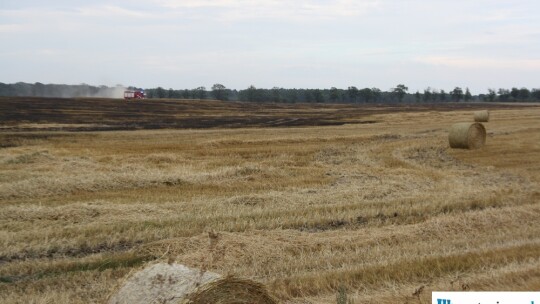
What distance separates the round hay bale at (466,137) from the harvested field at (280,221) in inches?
66.6

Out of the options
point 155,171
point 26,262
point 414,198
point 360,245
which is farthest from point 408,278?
point 155,171

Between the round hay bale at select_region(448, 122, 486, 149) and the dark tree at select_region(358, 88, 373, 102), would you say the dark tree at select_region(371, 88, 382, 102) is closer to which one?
the dark tree at select_region(358, 88, 373, 102)

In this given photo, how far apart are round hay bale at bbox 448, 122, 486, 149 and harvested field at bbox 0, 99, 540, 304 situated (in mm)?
1691

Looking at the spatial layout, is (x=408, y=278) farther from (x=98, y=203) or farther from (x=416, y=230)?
(x=98, y=203)

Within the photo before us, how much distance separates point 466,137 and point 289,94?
13805cm

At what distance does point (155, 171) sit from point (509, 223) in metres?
10.9

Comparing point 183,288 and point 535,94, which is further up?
point 183,288

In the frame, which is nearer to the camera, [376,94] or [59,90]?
[59,90]

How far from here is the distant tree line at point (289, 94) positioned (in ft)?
492

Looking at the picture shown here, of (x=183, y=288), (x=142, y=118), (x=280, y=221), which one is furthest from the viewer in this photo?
(x=142, y=118)

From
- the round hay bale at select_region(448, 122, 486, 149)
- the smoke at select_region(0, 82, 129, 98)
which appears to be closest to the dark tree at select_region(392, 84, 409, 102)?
the smoke at select_region(0, 82, 129, 98)

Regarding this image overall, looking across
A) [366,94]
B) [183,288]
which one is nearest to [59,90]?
[366,94]

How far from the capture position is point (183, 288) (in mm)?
5508

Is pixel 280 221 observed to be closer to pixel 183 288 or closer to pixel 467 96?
pixel 183 288
